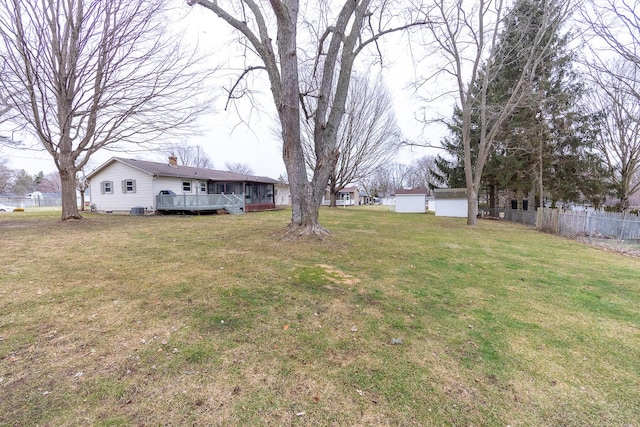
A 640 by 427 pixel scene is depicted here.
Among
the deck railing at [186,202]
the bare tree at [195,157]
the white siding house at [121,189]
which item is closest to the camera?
the deck railing at [186,202]

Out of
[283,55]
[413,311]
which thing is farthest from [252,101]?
[413,311]

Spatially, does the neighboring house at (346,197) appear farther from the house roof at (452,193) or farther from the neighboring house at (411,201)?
the house roof at (452,193)

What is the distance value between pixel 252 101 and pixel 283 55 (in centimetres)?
254

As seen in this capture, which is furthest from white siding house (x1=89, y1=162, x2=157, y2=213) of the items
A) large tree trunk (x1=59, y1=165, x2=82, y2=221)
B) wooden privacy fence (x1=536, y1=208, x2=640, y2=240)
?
wooden privacy fence (x1=536, y1=208, x2=640, y2=240)

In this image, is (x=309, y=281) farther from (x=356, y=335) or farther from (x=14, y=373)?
(x=14, y=373)

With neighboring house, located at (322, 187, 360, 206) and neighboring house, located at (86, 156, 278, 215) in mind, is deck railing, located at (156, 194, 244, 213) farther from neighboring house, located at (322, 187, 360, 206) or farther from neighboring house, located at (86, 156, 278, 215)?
neighboring house, located at (322, 187, 360, 206)

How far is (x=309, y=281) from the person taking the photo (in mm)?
4508

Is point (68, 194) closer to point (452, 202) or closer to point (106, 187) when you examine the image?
point (106, 187)

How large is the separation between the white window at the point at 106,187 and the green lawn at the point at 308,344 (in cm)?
1567

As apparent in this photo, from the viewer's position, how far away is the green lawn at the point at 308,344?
1973 millimetres

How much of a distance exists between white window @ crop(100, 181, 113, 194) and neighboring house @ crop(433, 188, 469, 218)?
24.9 m

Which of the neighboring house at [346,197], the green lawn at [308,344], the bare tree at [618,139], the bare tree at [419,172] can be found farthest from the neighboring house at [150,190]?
the bare tree at [419,172]

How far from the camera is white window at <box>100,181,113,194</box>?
61.3 feet

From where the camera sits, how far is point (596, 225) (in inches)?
489
